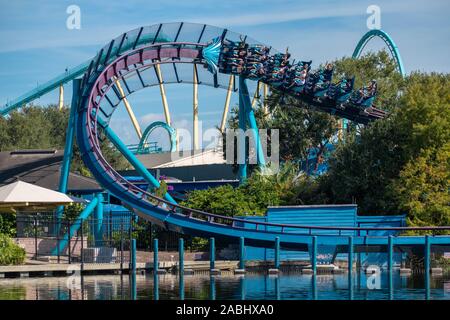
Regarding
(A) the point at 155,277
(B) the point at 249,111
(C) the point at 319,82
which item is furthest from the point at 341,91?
(A) the point at 155,277

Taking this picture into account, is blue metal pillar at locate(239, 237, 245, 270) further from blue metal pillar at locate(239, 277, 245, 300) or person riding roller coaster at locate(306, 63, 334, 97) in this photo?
person riding roller coaster at locate(306, 63, 334, 97)

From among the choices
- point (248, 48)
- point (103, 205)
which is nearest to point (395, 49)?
point (248, 48)

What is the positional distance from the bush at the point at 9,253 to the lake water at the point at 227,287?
1.77 metres

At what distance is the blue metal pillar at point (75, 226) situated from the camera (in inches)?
1390

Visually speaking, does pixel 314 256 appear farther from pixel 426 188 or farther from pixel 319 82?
pixel 319 82

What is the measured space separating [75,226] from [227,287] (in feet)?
35.2

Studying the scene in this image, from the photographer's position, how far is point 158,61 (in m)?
45.0

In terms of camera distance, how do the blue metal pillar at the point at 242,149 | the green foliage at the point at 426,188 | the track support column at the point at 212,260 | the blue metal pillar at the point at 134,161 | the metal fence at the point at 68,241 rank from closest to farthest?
1. the track support column at the point at 212,260
2. the metal fence at the point at 68,241
3. the green foliage at the point at 426,188
4. the blue metal pillar at the point at 134,161
5. the blue metal pillar at the point at 242,149

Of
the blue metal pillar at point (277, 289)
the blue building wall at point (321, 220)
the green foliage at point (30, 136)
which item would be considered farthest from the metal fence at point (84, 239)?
the green foliage at point (30, 136)

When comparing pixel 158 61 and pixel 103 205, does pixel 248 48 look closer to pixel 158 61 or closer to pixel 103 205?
A: pixel 158 61

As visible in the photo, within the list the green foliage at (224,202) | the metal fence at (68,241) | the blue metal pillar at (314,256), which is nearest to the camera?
the blue metal pillar at (314,256)

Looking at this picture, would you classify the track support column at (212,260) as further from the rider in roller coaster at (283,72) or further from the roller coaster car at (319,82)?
the roller coaster car at (319,82)

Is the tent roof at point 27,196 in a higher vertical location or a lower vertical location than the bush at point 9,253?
higher

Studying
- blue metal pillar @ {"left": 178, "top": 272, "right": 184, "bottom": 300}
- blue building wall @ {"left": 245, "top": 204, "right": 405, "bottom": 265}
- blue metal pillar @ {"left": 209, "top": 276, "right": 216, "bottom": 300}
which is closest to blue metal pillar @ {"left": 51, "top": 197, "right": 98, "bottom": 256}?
blue metal pillar @ {"left": 178, "top": 272, "right": 184, "bottom": 300}
